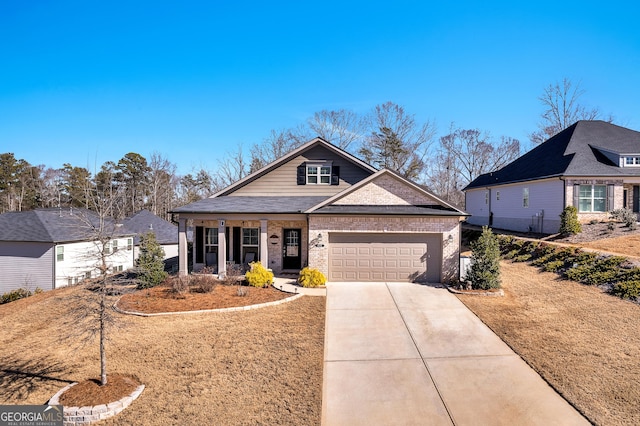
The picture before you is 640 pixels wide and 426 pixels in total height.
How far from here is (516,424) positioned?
5.47 metres

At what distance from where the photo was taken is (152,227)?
93.6 feet

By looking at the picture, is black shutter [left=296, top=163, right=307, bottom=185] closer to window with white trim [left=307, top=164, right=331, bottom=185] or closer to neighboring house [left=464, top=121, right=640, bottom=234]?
window with white trim [left=307, top=164, right=331, bottom=185]

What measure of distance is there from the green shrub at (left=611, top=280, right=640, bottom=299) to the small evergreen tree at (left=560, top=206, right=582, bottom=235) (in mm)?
8001

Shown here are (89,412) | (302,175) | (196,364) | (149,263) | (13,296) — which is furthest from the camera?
(302,175)

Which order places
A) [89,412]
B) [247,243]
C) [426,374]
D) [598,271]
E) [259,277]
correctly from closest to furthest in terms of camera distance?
[89,412], [426,374], [598,271], [259,277], [247,243]

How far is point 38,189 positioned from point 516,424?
71.9 meters

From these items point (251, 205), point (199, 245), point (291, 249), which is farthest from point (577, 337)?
point (199, 245)

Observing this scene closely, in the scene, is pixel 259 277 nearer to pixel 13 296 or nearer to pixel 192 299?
pixel 192 299

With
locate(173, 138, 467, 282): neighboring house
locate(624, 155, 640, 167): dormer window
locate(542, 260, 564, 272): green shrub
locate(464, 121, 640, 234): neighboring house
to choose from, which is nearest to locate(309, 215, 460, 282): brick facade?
locate(173, 138, 467, 282): neighboring house

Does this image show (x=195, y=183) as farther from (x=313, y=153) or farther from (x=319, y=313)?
(x=319, y=313)

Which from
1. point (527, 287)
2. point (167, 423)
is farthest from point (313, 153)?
point (167, 423)

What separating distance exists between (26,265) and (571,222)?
110ft

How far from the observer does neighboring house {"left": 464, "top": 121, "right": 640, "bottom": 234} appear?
1981 cm

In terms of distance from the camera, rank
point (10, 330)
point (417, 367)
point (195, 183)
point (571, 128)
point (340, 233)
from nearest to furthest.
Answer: point (417, 367) → point (10, 330) → point (340, 233) → point (571, 128) → point (195, 183)
